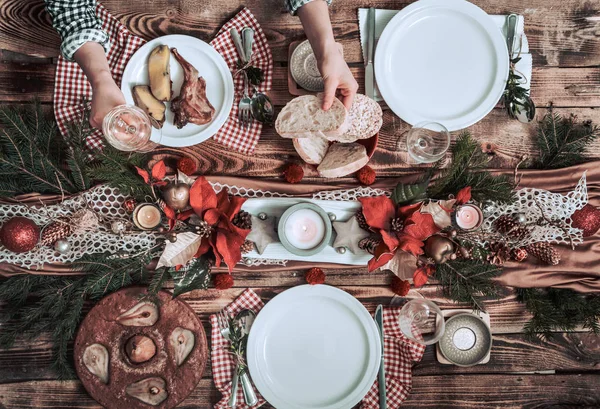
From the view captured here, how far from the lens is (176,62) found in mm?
1373

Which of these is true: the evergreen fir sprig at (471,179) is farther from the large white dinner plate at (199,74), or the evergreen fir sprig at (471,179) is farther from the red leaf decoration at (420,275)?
the large white dinner plate at (199,74)

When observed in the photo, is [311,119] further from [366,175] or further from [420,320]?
[420,320]

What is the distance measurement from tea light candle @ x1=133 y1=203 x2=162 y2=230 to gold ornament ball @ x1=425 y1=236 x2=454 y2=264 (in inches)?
30.8

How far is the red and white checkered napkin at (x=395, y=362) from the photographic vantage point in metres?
1.46

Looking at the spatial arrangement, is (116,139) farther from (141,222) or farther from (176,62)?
(176,62)

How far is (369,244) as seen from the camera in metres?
1.27

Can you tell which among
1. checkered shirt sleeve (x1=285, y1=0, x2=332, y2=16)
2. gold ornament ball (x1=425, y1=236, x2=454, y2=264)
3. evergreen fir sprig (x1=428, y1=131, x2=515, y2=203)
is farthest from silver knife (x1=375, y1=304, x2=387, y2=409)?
checkered shirt sleeve (x1=285, y1=0, x2=332, y2=16)

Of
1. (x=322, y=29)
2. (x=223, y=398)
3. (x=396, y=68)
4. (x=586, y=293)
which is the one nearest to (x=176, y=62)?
(x=322, y=29)

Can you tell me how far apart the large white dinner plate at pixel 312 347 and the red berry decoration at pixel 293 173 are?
357 mm

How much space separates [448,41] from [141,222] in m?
1.12

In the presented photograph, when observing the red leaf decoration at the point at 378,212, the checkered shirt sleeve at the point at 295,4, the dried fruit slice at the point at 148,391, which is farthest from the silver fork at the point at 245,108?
the dried fruit slice at the point at 148,391

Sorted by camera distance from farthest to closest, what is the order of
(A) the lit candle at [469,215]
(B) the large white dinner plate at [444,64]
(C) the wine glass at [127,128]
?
(B) the large white dinner plate at [444,64], (A) the lit candle at [469,215], (C) the wine glass at [127,128]

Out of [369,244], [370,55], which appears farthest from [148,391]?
[370,55]

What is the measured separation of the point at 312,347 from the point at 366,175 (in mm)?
600
